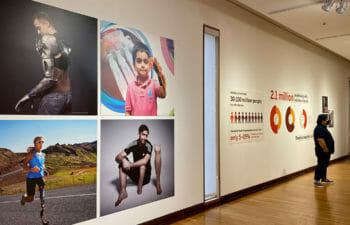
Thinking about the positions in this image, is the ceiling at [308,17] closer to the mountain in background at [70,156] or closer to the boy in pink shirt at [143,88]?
the boy in pink shirt at [143,88]

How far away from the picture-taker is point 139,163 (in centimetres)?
425

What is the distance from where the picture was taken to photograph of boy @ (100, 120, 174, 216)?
3.84 metres

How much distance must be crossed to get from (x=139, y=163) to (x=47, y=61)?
1798mm

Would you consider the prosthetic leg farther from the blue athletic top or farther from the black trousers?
the black trousers

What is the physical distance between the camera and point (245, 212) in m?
5.14

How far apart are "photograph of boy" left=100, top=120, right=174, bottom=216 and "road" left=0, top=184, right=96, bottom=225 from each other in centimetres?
21

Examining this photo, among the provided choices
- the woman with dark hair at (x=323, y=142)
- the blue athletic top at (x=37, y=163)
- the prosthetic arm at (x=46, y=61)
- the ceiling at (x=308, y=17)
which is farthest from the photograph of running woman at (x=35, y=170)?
the woman with dark hair at (x=323, y=142)

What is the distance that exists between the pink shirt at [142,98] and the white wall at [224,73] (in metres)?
0.52

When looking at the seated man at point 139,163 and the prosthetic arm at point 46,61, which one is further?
the seated man at point 139,163

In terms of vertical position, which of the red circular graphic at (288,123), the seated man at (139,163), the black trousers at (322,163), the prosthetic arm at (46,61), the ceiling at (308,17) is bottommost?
the black trousers at (322,163)

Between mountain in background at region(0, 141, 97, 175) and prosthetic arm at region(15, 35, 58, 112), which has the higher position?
prosthetic arm at region(15, 35, 58, 112)

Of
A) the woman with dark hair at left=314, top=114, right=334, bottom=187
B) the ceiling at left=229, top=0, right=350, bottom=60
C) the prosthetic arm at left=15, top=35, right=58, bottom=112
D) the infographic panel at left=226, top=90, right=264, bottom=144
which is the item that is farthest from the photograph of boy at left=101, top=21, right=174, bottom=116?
the woman with dark hair at left=314, top=114, right=334, bottom=187

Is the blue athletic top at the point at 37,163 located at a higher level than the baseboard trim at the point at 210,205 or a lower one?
higher

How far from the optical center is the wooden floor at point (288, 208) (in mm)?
4719
